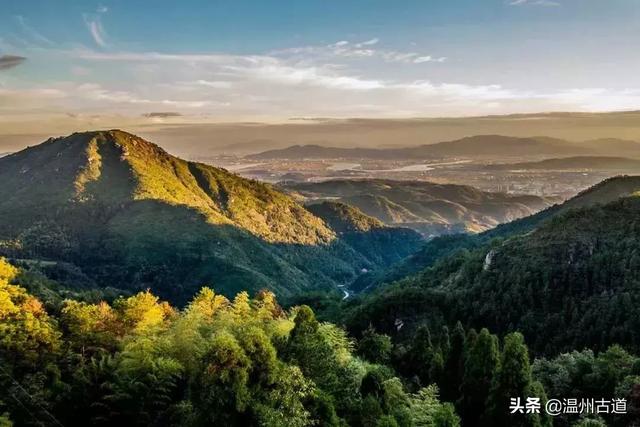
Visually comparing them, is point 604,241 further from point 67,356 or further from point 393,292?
point 67,356

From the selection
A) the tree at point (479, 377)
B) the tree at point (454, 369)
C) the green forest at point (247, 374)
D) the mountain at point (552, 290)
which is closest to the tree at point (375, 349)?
the green forest at point (247, 374)

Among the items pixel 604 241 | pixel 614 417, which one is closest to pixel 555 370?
pixel 614 417

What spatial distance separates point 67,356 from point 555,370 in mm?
49834

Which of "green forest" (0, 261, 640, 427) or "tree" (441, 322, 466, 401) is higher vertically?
"green forest" (0, 261, 640, 427)

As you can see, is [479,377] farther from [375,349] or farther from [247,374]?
[375,349]

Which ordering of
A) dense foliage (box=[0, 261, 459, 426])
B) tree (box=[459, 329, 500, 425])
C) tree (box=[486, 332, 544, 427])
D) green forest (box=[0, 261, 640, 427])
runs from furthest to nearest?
tree (box=[459, 329, 500, 425]), tree (box=[486, 332, 544, 427]), green forest (box=[0, 261, 640, 427]), dense foliage (box=[0, 261, 459, 426])

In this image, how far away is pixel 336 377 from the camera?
120ft

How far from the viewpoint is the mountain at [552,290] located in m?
118

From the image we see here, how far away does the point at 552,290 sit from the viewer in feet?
451

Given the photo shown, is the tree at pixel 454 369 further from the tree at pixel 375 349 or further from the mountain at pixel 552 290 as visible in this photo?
the mountain at pixel 552 290

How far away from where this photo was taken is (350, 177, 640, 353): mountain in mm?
118125

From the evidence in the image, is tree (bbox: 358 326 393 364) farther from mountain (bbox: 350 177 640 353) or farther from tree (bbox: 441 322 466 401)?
mountain (bbox: 350 177 640 353)

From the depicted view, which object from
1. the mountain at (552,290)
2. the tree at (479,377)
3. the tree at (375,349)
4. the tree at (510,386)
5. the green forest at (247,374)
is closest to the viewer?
the green forest at (247,374)

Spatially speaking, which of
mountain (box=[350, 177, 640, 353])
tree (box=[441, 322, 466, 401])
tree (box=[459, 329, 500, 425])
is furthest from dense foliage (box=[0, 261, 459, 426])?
mountain (box=[350, 177, 640, 353])
